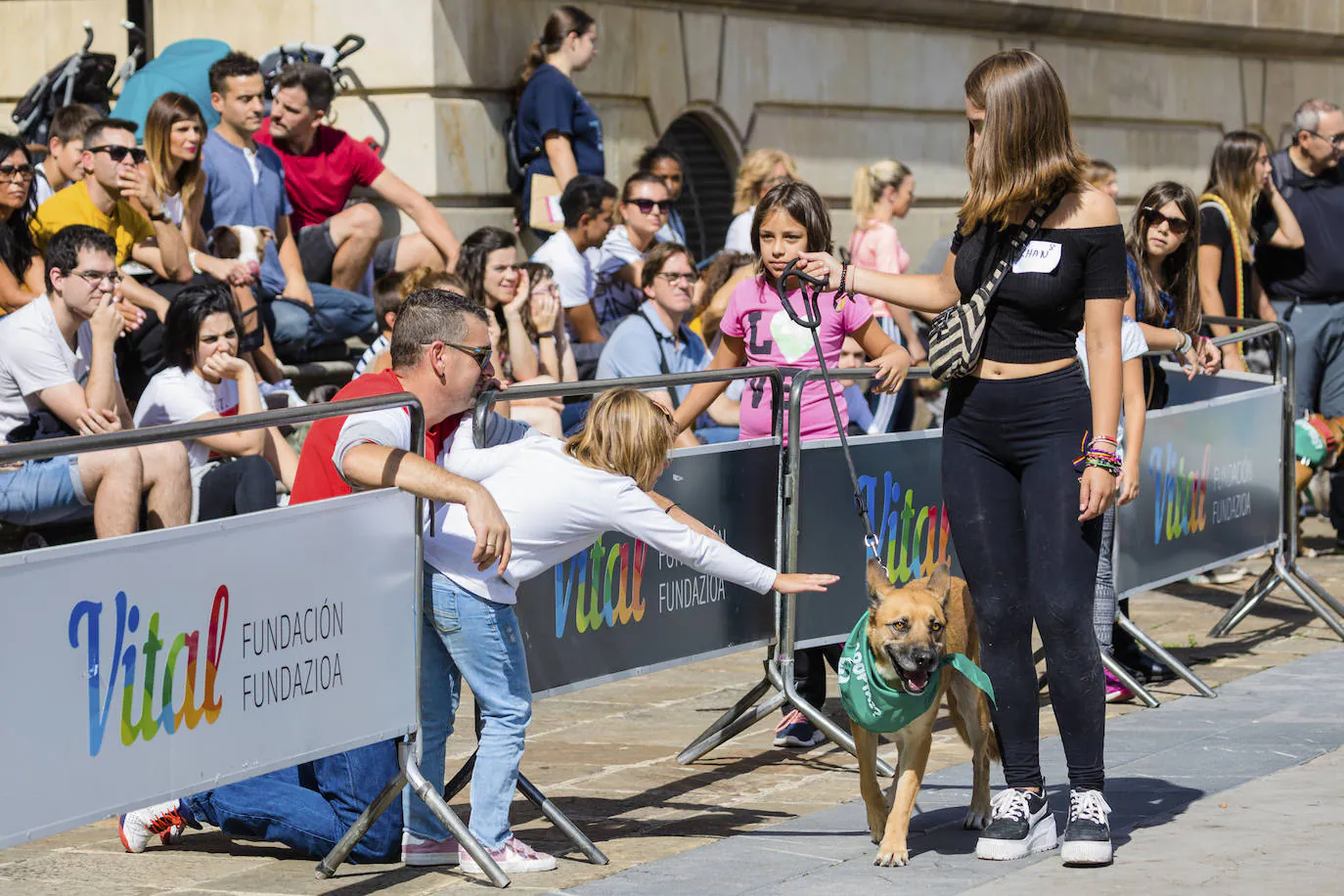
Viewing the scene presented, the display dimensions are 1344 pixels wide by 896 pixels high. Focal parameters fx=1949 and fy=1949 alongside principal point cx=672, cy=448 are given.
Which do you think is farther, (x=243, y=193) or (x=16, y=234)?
(x=243, y=193)

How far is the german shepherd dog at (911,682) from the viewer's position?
5543 millimetres

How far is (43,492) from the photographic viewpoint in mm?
7785

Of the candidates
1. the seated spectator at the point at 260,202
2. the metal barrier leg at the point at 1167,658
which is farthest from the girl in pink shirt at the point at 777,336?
the seated spectator at the point at 260,202

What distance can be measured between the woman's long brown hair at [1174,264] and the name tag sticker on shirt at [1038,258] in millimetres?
3380

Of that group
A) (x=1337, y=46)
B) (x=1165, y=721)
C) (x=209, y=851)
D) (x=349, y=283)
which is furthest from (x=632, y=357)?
(x=1337, y=46)

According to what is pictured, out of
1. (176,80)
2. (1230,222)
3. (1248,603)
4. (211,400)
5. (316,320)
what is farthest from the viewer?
(176,80)

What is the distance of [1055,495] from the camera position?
5.56 metres

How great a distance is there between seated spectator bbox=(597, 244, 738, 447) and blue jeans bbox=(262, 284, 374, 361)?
1685 mm

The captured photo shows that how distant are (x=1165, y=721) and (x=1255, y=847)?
6.64ft

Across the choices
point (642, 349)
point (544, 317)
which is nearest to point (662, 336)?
point (642, 349)

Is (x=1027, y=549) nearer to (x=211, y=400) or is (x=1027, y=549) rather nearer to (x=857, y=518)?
(x=857, y=518)

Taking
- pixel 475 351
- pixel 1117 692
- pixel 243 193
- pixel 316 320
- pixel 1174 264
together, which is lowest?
pixel 1117 692

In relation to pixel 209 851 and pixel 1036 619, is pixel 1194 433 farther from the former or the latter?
pixel 209 851

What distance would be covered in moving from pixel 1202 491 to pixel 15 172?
559 cm
